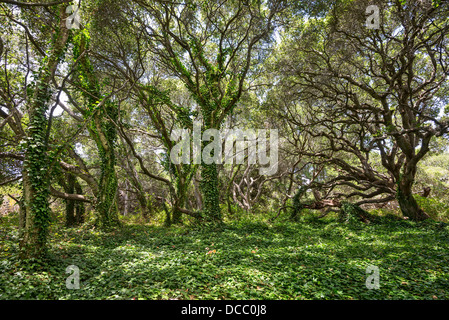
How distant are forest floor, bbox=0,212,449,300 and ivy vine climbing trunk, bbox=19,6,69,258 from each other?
0.48 m

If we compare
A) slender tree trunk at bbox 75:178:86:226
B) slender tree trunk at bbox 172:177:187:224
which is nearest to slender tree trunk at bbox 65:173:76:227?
slender tree trunk at bbox 75:178:86:226

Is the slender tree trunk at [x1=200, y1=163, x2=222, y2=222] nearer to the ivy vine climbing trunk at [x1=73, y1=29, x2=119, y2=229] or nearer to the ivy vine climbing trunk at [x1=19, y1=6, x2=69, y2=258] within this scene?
the ivy vine climbing trunk at [x1=73, y1=29, x2=119, y2=229]

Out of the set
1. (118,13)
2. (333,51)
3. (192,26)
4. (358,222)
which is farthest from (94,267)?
(333,51)

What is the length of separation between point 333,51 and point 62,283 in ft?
40.7

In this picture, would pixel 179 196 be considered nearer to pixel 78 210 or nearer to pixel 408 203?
pixel 78 210

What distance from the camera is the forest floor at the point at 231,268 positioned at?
3.88m

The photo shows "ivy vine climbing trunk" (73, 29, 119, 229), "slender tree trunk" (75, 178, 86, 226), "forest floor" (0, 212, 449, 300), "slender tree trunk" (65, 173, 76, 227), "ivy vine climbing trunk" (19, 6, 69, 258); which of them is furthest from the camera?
"slender tree trunk" (75, 178, 86, 226)

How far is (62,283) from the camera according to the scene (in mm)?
4129

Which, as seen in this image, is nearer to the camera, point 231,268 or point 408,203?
point 231,268

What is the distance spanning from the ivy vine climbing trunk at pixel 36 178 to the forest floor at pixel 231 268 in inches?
18.8

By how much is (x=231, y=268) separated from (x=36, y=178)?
473 centimetres

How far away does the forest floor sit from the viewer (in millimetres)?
3885

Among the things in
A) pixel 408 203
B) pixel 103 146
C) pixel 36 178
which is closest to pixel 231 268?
pixel 36 178

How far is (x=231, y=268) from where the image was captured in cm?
500
